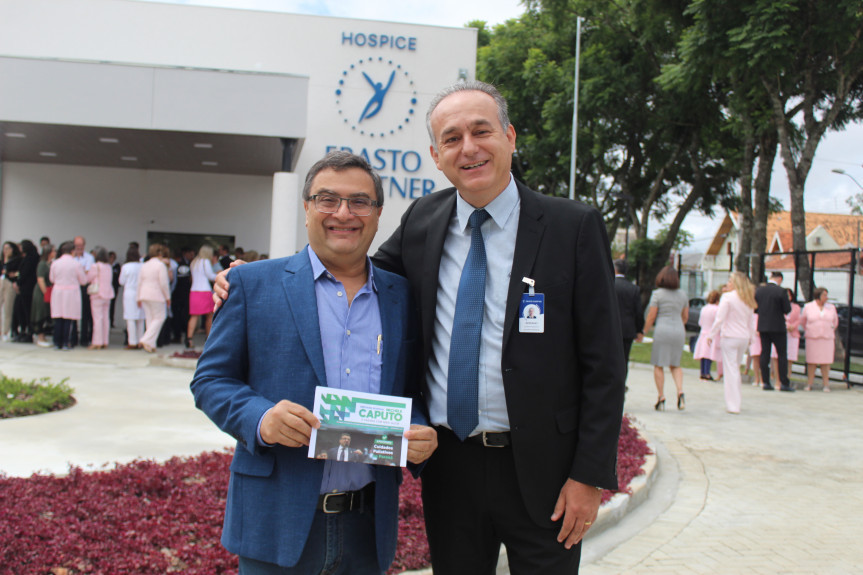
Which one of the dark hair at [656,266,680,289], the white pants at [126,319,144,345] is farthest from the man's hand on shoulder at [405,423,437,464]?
the white pants at [126,319,144,345]

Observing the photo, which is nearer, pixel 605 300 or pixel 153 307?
pixel 605 300

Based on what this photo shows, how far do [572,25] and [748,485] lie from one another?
2194cm

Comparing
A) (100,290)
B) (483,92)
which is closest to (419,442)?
(483,92)

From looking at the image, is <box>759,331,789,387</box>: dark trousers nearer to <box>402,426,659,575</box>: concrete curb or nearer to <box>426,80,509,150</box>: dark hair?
<box>402,426,659,575</box>: concrete curb

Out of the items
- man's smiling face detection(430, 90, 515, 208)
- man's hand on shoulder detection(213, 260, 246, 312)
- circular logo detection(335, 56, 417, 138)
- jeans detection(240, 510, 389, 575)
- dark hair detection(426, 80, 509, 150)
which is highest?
circular logo detection(335, 56, 417, 138)

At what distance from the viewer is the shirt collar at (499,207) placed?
2.53 meters

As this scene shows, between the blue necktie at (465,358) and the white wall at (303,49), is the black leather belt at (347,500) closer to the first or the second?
the blue necktie at (465,358)

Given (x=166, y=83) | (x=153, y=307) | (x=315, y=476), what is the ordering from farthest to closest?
(x=153, y=307)
(x=166, y=83)
(x=315, y=476)

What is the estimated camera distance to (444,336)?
2467 millimetres

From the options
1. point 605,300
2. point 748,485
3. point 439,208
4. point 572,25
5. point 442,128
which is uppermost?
point 572,25

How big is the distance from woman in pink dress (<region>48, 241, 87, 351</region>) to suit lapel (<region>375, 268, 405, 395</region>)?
1184cm

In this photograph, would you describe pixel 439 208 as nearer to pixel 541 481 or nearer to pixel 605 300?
pixel 605 300

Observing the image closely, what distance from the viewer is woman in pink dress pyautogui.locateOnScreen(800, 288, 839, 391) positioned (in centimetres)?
1332

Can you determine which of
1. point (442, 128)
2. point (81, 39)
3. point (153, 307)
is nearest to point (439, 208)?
point (442, 128)
